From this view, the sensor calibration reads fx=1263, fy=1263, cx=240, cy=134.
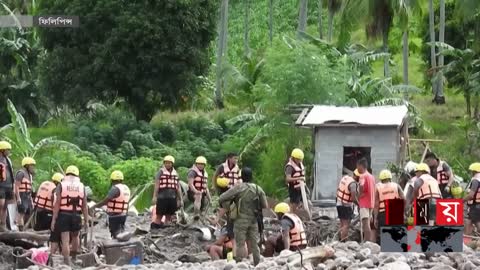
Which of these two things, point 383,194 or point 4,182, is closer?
point 383,194

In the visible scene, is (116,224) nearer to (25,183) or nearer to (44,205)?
(44,205)

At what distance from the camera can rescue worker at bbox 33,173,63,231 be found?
22.1 meters

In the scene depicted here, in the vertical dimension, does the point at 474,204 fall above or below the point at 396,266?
above

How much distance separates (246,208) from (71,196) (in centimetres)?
331

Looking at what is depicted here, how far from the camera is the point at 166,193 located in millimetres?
24250

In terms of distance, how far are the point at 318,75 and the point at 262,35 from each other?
38543mm

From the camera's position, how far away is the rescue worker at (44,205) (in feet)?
72.4

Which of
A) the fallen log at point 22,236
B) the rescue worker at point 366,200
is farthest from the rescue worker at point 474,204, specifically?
the fallen log at point 22,236

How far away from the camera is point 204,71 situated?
4559cm

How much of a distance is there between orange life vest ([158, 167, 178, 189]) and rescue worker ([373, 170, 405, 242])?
4.40m

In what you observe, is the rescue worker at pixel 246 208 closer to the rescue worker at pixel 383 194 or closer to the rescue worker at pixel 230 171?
the rescue worker at pixel 383 194

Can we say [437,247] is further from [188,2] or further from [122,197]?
[188,2]

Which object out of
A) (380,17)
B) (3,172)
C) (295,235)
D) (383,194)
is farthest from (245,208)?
(380,17)

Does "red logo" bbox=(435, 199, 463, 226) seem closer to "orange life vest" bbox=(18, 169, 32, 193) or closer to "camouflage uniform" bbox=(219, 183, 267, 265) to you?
"camouflage uniform" bbox=(219, 183, 267, 265)
